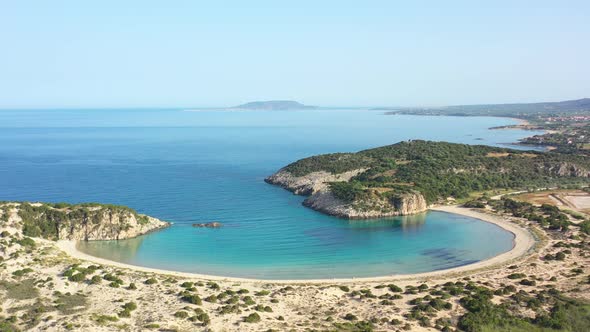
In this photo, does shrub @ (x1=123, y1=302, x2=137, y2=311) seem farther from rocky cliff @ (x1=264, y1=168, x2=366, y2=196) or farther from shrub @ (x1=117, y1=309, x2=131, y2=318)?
rocky cliff @ (x1=264, y1=168, x2=366, y2=196)

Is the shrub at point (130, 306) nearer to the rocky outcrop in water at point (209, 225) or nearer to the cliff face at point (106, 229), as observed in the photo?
the cliff face at point (106, 229)

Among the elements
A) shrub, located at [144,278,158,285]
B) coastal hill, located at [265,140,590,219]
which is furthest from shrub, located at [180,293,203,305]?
coastal hill, located at [265,140,590,219]

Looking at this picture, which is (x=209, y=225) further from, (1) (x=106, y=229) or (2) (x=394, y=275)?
(2) (x=394, y=275)

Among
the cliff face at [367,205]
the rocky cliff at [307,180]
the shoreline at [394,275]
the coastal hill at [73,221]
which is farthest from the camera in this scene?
the rocky cliff at [307,180]

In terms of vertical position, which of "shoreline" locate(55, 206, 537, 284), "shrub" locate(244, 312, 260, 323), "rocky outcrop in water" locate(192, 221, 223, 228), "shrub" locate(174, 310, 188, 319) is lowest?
"shoreline" locate(55, 206, 537, 284)

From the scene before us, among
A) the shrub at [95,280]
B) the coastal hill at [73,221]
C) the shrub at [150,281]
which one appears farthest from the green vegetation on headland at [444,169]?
the shrub at [95,280]

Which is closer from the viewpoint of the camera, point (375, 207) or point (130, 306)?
point (130, 306)

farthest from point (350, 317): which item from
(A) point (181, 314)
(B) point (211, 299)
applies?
(A) point (181, 314)
